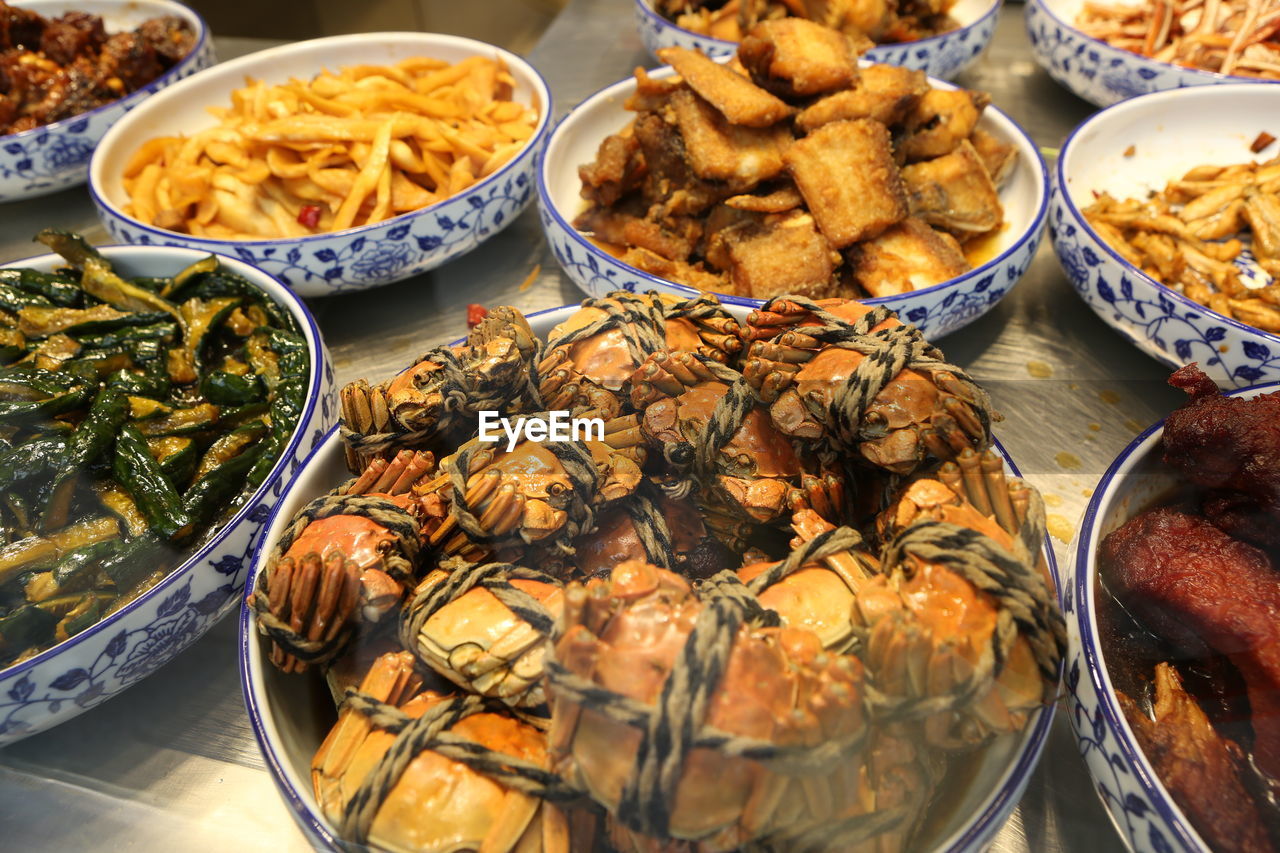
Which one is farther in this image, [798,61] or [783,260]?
[798,61]

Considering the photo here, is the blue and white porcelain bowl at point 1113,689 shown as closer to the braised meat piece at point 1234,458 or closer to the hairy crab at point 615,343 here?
the braised meat piece at point 1234,458

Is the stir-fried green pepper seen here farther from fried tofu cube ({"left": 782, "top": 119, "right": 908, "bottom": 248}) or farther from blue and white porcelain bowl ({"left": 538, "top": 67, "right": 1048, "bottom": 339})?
fried tofu cube ({"left": 782, "top": 119, "right": 908, "bottom": 248})

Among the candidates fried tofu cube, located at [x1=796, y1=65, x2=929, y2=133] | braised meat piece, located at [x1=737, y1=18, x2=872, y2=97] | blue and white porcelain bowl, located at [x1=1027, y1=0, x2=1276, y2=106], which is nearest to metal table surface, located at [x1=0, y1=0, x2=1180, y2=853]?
fried tofu cube, located at [x1=796, y1=65, x2=929, y2=133]

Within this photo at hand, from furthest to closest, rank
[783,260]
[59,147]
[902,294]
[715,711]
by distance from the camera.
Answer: [59,147] → [783,260] → [902,294] → [715,711]

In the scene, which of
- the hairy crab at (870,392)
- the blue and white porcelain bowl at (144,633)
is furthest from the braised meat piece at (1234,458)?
the blue and white porcelain bowl at (144,633)

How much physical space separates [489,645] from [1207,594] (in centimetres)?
98

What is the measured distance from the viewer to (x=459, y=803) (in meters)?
0.87

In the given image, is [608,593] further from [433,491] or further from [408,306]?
[408,306]

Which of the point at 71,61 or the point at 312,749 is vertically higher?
the point at 71,61

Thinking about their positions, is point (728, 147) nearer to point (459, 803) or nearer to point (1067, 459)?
point (1067, 459)

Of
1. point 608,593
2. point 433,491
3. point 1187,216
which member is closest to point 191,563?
point 433,491

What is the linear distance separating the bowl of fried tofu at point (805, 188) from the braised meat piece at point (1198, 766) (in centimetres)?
90

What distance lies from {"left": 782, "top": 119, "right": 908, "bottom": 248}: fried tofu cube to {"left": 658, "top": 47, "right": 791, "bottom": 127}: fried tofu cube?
0.11m

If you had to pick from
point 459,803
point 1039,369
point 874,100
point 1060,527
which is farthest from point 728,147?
point 459,803
